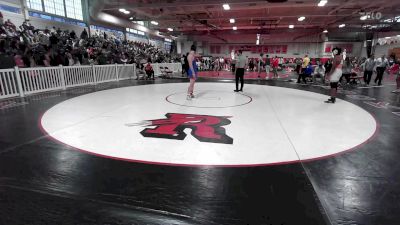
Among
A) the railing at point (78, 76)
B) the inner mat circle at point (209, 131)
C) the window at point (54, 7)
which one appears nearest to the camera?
the inner mat circle at point (209, 131)

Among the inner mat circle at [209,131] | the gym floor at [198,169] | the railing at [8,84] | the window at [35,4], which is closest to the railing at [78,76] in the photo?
the railing at [8,84]

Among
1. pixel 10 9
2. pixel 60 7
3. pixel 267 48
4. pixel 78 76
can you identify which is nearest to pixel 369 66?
pixel 78 76

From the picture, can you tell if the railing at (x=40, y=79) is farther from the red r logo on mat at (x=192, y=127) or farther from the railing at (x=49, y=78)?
the red r logo on mat at (x=192, y=127)

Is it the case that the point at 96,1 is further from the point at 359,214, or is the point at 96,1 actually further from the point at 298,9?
the point at 359,214

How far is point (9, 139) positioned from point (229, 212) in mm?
3964

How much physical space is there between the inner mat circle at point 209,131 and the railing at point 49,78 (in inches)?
110

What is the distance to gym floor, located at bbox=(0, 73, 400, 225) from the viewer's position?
2.04 m

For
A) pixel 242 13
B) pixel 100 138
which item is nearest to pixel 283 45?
pixel 242 13

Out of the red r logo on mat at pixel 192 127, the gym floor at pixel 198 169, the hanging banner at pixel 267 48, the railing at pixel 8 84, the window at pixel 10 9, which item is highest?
the window at pixel 10 9

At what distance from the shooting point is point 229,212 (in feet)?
6.70

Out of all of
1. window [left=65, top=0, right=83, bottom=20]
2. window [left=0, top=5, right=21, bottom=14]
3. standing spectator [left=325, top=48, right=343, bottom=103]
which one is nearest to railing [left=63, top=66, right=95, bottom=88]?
window [left=0, top=5, right=21, bottom=14]

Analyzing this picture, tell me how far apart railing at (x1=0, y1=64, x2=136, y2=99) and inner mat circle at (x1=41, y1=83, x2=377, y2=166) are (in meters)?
2.80

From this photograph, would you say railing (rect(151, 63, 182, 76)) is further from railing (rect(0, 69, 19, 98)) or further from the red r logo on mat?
the red r logo on mat

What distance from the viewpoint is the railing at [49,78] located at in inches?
312
